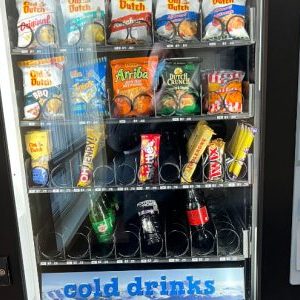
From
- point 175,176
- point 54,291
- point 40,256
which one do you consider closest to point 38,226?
point 40,256

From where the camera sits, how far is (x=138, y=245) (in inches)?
63.3

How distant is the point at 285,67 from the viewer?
1.21 metres

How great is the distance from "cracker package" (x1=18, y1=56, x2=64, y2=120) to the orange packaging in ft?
0.73

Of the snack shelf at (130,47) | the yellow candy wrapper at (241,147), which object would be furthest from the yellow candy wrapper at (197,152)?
the snack shelf at (130,47)

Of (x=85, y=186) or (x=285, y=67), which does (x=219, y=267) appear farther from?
(x=285, y=67)

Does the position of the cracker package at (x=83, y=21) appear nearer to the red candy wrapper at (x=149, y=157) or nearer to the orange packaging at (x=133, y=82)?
the orange packaging at (x=133, y=82)

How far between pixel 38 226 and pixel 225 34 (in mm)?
1039

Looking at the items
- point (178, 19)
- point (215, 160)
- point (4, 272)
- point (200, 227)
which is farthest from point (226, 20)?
point (4, 272)

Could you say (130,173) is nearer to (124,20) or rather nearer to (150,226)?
(150,226)

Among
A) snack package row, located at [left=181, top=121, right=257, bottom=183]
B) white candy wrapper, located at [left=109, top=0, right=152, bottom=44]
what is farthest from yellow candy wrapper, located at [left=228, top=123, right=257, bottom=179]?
white candy wrapper, located at [left=109, top=0, right=152, bottom=44]

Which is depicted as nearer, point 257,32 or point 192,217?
point 257,32

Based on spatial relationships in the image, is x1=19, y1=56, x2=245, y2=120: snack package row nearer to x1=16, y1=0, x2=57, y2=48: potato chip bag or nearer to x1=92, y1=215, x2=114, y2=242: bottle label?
x1=16, y1=0, x2=57, y2=48: potato chip bag

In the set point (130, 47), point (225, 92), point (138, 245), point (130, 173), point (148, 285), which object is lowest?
point (148, 285)

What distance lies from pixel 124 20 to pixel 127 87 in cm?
25
